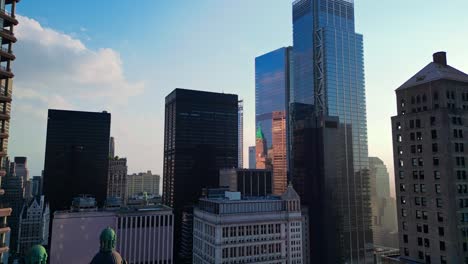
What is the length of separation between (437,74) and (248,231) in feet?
359

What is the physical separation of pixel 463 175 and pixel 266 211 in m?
107

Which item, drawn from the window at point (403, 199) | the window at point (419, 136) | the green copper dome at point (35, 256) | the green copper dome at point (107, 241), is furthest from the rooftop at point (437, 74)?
the green copper dome at point (35, 256)

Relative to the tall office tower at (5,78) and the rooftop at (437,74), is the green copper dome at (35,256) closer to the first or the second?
the tall office tower at (5,78)

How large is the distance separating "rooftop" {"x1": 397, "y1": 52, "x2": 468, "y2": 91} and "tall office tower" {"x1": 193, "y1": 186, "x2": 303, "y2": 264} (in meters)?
97.6

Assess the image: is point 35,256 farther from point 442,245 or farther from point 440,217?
Answer: point 440,217

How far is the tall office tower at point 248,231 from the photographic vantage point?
15138cm

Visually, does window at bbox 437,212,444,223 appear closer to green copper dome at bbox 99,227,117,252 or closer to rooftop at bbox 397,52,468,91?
rooftop at bbox 397,52,468,91

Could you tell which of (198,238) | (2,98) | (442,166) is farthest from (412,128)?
(198,238)

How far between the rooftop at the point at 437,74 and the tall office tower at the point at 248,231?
320 feet

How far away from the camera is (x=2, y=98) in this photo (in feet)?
207

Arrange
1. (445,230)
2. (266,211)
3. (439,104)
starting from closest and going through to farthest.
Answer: (445,230), (439,104), (266,211)

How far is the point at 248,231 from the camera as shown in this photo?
15850cm

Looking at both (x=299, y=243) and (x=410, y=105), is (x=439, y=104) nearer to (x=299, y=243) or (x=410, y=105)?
(x=410, y=105)

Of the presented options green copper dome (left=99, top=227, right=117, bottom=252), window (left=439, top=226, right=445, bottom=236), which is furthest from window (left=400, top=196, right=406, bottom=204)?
green copper dome (left=99, top=227, right=117, bottom=252)
